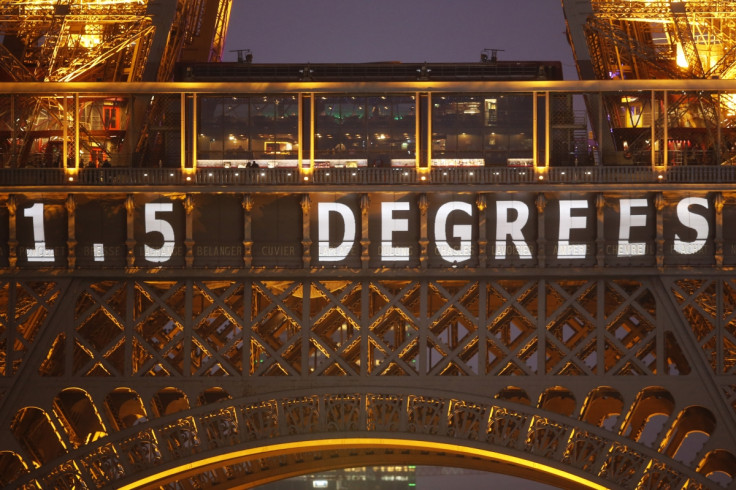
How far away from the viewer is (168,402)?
56875 mm

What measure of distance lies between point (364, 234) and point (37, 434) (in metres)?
14.3

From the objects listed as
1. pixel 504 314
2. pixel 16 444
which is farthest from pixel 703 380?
pixel 16 444

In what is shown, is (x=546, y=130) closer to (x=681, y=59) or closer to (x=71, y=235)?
(x=681, y=59)

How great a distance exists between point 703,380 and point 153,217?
64.6ft

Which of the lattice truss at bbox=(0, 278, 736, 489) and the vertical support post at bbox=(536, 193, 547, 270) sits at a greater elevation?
the vertical support post at bbox=(536, 193, 547, 270)

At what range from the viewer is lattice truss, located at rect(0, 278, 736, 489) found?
50594 mm

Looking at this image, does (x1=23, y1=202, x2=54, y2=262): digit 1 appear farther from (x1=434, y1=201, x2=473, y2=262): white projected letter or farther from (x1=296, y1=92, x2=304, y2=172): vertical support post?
(x1=434, y1=201, x2=473, y2=262): white projected letter

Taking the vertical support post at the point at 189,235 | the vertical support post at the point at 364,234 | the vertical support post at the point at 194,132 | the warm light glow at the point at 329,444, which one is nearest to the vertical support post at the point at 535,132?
the vertical support post at the point at 364,234

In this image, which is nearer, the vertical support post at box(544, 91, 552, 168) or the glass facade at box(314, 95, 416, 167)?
the vertical support post at box(544, 91, 552, 168)

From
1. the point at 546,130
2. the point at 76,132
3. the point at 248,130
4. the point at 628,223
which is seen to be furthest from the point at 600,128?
the point at 76,132

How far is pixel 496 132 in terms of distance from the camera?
54.3 metres

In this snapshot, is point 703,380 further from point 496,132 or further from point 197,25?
point 197,25

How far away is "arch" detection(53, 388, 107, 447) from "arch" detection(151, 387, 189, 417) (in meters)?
2.15

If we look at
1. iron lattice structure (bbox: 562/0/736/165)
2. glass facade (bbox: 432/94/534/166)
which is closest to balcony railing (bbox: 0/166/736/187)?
glass facade (bbox: 432/94/534/166)
